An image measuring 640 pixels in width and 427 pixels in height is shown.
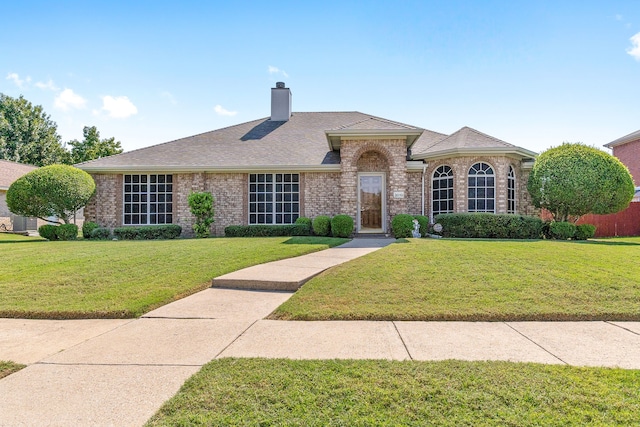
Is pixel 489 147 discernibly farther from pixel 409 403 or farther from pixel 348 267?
pixel 409 403

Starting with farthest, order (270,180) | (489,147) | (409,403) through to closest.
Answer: (270,180) < (489,147) < (409,403)

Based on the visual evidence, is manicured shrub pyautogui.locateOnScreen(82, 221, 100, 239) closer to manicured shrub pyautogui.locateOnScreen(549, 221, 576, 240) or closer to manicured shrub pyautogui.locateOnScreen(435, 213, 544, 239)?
manicured shrub pyautogui.locateOnScreen(435, 213, 544, 239)

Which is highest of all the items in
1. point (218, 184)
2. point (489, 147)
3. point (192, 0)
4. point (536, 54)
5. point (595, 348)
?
point (192, 0)

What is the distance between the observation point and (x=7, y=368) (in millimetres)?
3016

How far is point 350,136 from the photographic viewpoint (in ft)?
44.8

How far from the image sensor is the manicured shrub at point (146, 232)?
14.3 metres

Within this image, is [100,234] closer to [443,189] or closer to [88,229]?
[88,229]

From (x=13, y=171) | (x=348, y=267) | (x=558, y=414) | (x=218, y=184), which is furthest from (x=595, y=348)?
(x=13, y=171)

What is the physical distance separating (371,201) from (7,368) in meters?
13.1

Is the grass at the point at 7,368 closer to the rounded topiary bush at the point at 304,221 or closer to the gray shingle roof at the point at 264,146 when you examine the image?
the rounded topiary bush at the point at 304,221

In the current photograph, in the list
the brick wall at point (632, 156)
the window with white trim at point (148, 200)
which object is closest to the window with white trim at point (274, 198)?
the window with white trim at point (148, 200)

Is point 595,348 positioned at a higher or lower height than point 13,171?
lower

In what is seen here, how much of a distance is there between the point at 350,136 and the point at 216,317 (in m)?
10.5

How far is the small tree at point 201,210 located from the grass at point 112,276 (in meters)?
4.73
